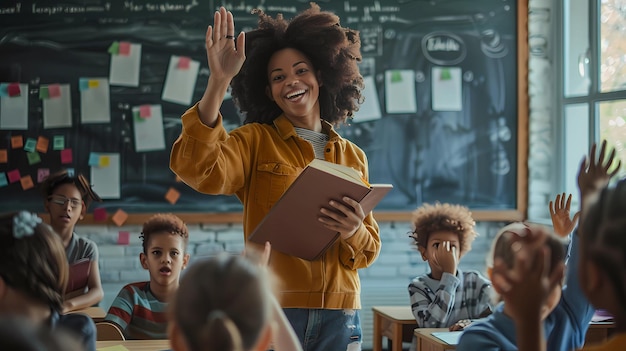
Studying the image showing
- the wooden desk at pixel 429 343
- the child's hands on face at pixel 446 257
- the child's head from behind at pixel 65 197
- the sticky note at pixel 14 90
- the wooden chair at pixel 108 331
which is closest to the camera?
the wooden desk at pixel 429 343

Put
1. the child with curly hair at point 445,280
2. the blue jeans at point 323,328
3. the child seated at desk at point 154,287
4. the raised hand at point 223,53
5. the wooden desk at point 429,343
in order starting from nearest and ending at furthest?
1. the raised hand at point 223,53
2. the blue jeans at point 323,328
3. the wooden desk at point 429,343
4. the child seated at desk at point 154,287
5. the child with curly hair at point 445,280

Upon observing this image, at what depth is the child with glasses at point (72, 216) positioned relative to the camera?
4109 millimetres

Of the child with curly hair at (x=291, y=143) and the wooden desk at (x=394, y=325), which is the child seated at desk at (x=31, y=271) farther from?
the wooden desk at (x=394, y=325)

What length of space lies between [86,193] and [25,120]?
1.01 m

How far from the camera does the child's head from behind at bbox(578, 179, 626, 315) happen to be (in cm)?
131

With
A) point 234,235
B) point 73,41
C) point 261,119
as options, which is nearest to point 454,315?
point 261,119

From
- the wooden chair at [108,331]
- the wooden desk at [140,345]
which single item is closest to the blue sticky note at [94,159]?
the wooden chair at [108,331]

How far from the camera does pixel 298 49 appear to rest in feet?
8.33

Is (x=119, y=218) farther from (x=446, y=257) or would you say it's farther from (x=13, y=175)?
(x=446, y=257)

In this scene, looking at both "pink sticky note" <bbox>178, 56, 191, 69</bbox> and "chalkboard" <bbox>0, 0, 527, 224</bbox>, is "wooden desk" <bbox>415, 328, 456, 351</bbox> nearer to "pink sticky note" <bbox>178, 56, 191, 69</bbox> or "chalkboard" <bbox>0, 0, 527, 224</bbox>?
"chalkboard" <bbox>0, 0, 527, 224</bbox>

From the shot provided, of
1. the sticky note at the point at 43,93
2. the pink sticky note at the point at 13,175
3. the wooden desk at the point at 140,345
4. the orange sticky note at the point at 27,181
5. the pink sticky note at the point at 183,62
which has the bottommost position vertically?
the wooden desk at the point at 140,345

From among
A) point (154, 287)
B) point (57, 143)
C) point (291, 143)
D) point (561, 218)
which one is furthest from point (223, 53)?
point (57, 143)

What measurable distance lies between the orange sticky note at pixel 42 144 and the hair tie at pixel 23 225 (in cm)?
337

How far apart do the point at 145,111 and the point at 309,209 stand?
3.08 metres
